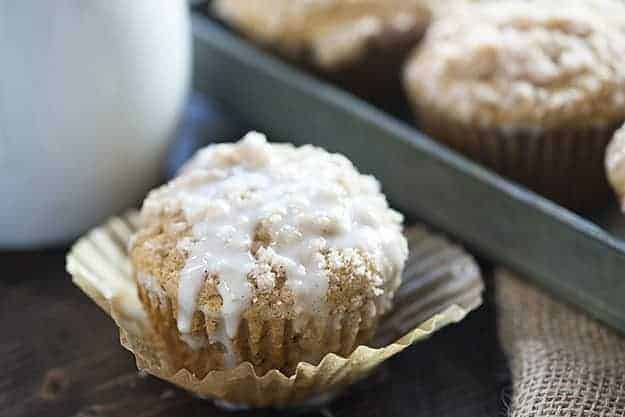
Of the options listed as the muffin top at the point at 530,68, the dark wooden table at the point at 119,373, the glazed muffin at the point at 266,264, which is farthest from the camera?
the muffin top at the point at 530,68

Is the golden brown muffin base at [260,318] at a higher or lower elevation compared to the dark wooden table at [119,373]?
higher

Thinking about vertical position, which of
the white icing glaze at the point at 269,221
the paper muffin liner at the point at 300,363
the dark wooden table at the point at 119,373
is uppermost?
the white icing glaze at the point at 269,221

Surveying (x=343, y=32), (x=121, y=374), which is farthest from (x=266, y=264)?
(x=343, y=32)

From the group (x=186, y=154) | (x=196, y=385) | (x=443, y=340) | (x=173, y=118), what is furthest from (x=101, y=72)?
(x=443, y=340)

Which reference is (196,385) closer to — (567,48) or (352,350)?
(352,350)

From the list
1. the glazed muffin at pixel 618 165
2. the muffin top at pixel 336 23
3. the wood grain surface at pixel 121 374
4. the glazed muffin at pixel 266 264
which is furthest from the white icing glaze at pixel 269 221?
the muffin top at pixel 336 23

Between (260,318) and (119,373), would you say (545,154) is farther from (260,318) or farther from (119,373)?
(119,373)

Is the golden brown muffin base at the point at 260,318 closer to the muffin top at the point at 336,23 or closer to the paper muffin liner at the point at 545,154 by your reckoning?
the paper muffin liner at the point at 545,154
